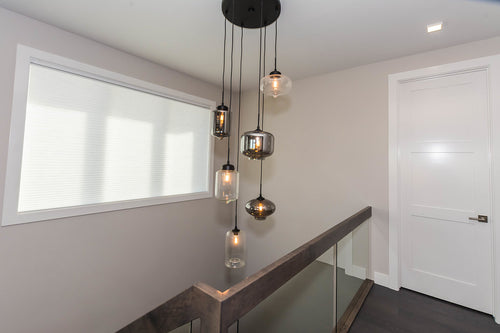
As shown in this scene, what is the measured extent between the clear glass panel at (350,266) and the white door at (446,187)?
0.44 m

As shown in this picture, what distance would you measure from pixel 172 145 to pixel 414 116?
289cm

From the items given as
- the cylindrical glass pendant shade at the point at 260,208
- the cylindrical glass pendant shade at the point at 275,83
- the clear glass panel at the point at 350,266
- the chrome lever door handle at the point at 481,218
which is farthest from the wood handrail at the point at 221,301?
the chrome lever door handle at the point at 481,218

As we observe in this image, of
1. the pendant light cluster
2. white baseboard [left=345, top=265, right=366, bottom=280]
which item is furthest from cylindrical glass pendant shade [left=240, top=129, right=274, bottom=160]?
white baseboard [left=345, top=265, right=366, bottom=280]

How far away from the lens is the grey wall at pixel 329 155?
7.84 feet

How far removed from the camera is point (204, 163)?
3.33 m

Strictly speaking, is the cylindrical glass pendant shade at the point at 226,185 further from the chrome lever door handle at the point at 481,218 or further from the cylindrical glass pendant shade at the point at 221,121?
the chrome lever door handle at the point at 481,218

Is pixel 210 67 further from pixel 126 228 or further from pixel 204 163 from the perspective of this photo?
pixel 126 228

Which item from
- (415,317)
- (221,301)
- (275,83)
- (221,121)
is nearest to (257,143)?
(221,121)

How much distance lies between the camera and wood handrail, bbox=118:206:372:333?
789 mm

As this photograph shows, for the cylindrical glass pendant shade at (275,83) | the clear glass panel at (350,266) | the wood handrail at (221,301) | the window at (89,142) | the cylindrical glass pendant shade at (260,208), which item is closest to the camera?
the wood handrail at (221,301)

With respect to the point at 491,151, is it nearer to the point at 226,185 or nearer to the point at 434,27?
the point at 434,27

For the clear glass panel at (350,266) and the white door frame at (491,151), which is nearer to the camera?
the clear glass panel at (350,266)

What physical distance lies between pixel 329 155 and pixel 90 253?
9.48 feet

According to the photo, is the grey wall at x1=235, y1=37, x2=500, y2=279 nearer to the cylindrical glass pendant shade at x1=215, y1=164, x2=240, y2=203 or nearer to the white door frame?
the white door frame
